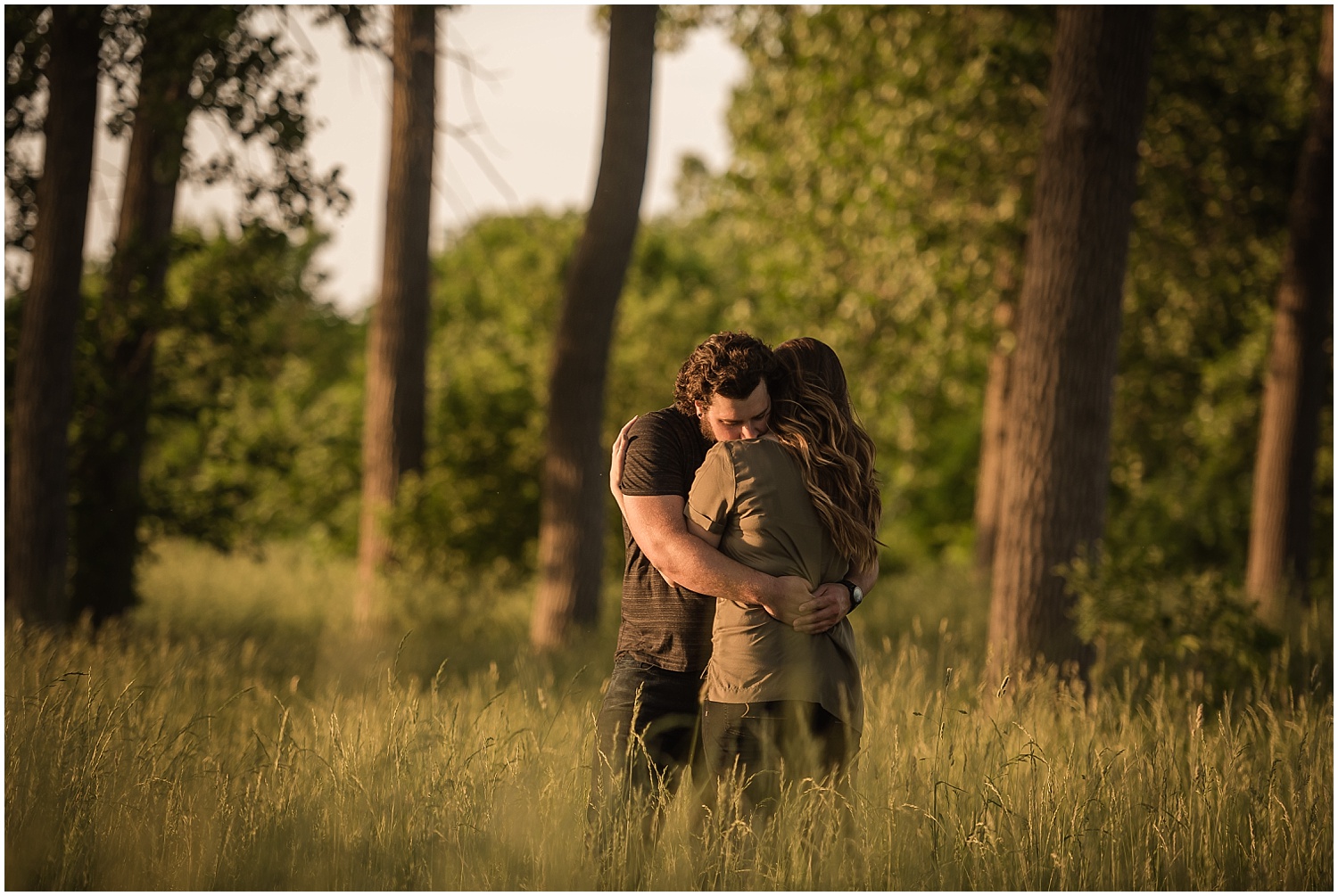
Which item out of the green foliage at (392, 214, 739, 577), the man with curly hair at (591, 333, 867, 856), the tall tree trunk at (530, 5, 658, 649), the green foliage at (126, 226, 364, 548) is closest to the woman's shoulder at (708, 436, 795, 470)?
the man with curly hair at (591, 333, 867, 856)

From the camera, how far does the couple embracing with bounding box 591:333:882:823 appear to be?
3.38 m

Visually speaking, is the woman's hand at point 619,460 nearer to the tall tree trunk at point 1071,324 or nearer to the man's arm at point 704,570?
the man's arm at point 704,570

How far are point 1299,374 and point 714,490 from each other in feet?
29.4

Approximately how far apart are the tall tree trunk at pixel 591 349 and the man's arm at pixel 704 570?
511 centimetres

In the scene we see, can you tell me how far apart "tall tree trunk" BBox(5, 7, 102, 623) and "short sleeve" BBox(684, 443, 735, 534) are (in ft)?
18.8

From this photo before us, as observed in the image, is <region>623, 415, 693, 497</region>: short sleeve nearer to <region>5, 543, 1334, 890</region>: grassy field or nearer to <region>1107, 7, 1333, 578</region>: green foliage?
<region>5, 543, 1334, 890</region>: grassy field

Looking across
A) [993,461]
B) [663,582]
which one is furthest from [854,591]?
[993,461]

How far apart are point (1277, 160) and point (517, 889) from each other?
10.5 meters

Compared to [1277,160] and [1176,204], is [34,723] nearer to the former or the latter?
[1176,204]

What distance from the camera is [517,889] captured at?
3.64 m

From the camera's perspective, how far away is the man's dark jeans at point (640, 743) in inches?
145

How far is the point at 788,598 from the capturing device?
337cm

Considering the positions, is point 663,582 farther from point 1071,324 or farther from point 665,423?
point 1071,324

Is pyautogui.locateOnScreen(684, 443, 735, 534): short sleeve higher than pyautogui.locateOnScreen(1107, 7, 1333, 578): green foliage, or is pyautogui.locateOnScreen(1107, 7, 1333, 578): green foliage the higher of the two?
pyautogui.locateOnScreen(1107, 7, 1333, 578): green foliage
